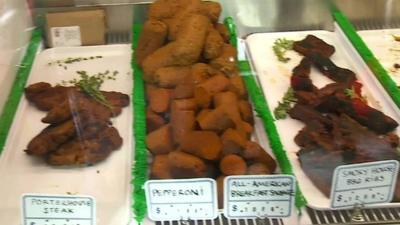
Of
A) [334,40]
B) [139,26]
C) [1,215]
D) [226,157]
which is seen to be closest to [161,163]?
[226,157]

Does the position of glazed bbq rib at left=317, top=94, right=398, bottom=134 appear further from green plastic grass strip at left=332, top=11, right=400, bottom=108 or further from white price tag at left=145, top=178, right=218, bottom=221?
white price tag at left=145, top=178, right=218, bottom=221

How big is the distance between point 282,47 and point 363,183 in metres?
0.49

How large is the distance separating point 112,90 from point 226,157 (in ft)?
1.00

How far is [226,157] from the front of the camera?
784 mm

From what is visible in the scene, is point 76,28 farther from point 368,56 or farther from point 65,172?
point 368,56

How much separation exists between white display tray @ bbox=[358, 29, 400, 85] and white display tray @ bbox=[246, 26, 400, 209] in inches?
1.7

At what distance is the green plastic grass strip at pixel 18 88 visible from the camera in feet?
3.13

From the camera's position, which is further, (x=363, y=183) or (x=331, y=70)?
(x=331, y=70)

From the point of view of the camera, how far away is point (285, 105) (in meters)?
1.00

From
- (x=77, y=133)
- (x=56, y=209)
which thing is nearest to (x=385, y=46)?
(x=77, y=133)

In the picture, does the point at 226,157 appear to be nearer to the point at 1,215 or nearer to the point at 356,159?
the point at 356,159

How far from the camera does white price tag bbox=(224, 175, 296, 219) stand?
0.71 m

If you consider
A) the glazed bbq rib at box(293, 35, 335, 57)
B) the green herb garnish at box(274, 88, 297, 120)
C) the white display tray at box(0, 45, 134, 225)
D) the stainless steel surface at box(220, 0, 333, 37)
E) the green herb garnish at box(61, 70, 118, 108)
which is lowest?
the white display tray at box(0, 45, 134, 225)

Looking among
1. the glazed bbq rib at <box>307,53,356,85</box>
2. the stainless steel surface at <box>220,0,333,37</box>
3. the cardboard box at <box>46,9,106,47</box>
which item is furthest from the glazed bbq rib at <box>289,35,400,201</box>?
the cardboard box at <box>46,9,106,47</box>
